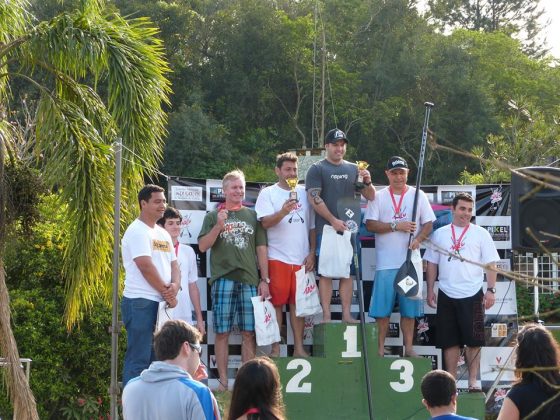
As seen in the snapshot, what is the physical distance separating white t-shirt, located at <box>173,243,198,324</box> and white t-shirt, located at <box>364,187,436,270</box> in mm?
1651

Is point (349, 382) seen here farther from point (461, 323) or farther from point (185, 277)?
point (185, 277)

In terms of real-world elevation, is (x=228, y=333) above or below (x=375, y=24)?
below

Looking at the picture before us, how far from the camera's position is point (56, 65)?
920cm

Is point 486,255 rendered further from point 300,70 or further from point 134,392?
point 300,70

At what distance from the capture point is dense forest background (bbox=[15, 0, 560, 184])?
3641cm

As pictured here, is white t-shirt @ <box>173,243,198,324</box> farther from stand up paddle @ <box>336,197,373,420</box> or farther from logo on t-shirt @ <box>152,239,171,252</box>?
stand up paddle @ <box>336,197,373,420</box>

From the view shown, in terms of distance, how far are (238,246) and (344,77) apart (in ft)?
97.3

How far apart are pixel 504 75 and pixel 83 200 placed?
3291 centimetres

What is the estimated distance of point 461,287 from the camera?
30.9ft

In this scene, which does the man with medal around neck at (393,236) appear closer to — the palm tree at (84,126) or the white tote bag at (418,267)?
the white tote bag at (418,267)

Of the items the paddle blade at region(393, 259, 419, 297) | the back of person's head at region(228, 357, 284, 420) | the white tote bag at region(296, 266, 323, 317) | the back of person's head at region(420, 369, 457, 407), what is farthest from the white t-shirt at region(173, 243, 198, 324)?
the back of person's head at region(228, 357, 284, 420)

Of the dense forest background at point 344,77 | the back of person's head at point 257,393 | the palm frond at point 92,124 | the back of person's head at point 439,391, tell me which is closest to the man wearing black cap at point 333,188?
the palm frond at point 92,124

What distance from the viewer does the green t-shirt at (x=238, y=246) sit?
30.0 feet

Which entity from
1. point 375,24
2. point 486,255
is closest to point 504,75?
point 375,24
